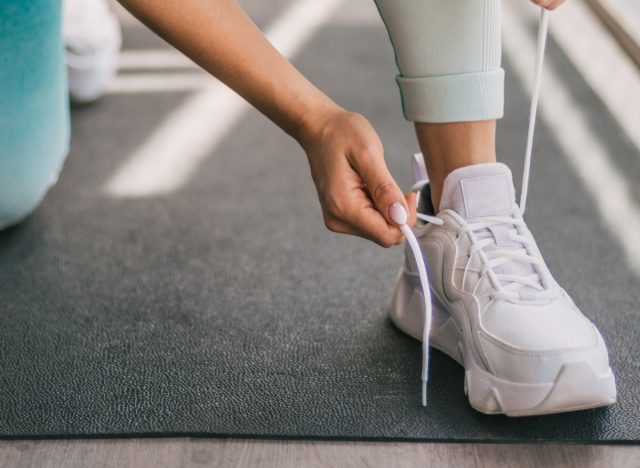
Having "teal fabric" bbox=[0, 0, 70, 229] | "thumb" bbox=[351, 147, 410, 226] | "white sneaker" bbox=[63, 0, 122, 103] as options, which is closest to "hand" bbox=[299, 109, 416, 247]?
"thumb" bbox=[351, 147, 410, 226]

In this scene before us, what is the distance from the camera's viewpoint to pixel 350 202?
673mm

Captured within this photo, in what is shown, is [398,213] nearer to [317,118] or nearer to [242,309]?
[317,118]

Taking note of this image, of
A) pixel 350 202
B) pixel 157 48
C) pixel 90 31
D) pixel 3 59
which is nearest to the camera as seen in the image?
pixel 350 202

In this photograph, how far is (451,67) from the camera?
2.36 ft

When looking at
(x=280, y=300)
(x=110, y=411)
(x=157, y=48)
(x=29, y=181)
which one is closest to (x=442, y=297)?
(x=280, y=300)

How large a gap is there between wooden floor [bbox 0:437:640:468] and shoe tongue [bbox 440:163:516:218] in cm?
22

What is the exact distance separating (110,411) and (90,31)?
89cm

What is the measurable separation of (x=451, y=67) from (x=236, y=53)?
20 cm

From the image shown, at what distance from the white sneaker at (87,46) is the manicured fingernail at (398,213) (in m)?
0.92

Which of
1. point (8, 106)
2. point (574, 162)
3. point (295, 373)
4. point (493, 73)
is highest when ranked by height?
point (493, 73)

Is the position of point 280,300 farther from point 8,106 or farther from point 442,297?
point 8,106

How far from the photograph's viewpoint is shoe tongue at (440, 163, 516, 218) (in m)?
0.75

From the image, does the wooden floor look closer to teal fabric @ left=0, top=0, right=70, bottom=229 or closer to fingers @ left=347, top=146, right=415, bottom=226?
fingers @ left=347, top=146, right=415, bottom=226

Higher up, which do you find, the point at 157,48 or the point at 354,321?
the point at 354,321
